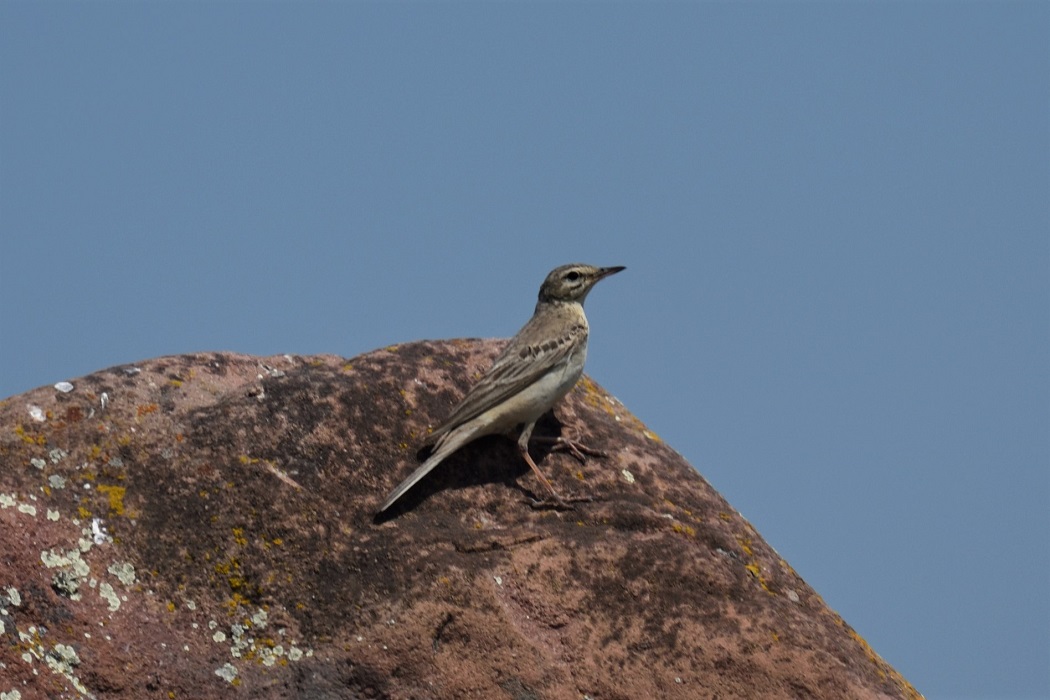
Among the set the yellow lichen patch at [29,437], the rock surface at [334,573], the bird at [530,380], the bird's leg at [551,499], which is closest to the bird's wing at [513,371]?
the bird at [530,380]

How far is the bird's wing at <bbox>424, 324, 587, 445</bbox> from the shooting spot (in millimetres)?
7715

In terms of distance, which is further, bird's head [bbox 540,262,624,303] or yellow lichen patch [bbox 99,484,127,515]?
bird's head [bbox 540,262,624,303]

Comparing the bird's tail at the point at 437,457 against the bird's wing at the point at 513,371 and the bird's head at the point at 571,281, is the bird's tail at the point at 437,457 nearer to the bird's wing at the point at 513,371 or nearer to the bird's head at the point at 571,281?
the bird's wing at the point at 513,371

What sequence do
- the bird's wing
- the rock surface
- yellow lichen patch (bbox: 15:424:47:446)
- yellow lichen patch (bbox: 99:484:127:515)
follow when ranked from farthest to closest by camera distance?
the bird's wing < yellow lichen patch (bbox: 15:424:47:446) < yellow lichen patch (bbox: 99:484:127:515) < the rock surface

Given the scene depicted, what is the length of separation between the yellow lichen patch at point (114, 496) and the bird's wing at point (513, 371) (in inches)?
70.9

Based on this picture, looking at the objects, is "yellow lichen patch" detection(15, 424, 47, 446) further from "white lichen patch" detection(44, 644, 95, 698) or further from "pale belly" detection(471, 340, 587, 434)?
"pale belly" detection(471, 340, 587, 434)

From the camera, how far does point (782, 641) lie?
21.0ft

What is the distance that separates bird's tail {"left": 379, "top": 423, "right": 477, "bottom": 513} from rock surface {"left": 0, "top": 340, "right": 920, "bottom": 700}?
101 millimetres

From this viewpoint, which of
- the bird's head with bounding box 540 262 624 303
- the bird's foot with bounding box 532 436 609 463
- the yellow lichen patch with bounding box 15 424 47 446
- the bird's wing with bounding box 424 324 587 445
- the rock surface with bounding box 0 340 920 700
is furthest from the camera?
the bird's head with bounding box 540 262 624 303

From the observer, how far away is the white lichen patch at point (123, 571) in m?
6.21

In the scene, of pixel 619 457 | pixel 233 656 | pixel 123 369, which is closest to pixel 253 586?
pixel 233 656

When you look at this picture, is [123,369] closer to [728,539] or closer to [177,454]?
[177,454]

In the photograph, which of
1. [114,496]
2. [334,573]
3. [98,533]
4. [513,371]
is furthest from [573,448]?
[98,533]

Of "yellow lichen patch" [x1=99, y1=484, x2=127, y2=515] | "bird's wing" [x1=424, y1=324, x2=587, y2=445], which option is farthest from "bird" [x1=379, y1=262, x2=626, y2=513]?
"yellow lichen patch" [x1=99, y1=484, x2=127, y2=515]
